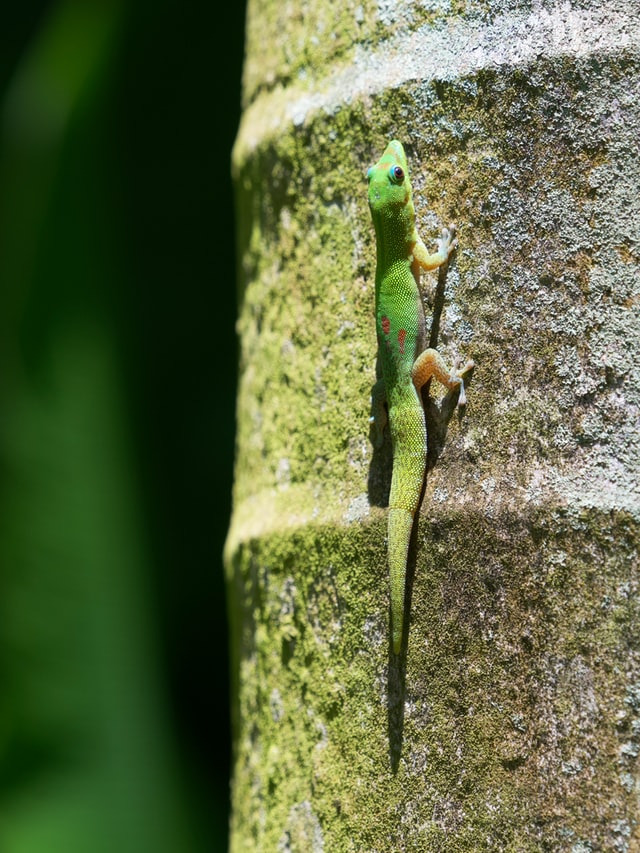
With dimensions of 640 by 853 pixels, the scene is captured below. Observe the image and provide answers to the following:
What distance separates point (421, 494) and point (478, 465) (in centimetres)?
16

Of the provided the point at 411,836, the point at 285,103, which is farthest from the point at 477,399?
the point at 285,103

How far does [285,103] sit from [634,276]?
3.44 feet

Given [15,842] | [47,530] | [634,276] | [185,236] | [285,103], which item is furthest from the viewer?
[185,236]

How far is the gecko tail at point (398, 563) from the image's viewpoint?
176cm

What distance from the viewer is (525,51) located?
168 centimetres

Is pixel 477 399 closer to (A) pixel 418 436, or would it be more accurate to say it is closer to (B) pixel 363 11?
(A) pixel 418 436

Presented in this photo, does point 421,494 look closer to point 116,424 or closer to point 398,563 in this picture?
point 398,563

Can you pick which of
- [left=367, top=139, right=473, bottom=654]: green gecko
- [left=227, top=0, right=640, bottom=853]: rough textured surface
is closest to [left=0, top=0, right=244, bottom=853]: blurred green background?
[left=227, top=0, right=640, bottom=853]: rough textured surface

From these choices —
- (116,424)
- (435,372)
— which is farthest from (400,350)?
(116,424)

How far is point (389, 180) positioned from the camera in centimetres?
200

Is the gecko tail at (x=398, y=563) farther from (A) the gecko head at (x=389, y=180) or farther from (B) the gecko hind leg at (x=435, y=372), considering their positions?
(A) the gecko head at (x=389, y=180)

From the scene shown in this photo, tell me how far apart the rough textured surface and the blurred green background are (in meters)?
→ 2.32

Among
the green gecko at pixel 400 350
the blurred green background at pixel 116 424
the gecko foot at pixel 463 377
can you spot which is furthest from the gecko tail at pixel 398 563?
the blurred green background at pixel 116 424

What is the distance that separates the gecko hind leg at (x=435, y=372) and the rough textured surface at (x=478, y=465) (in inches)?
1.2
